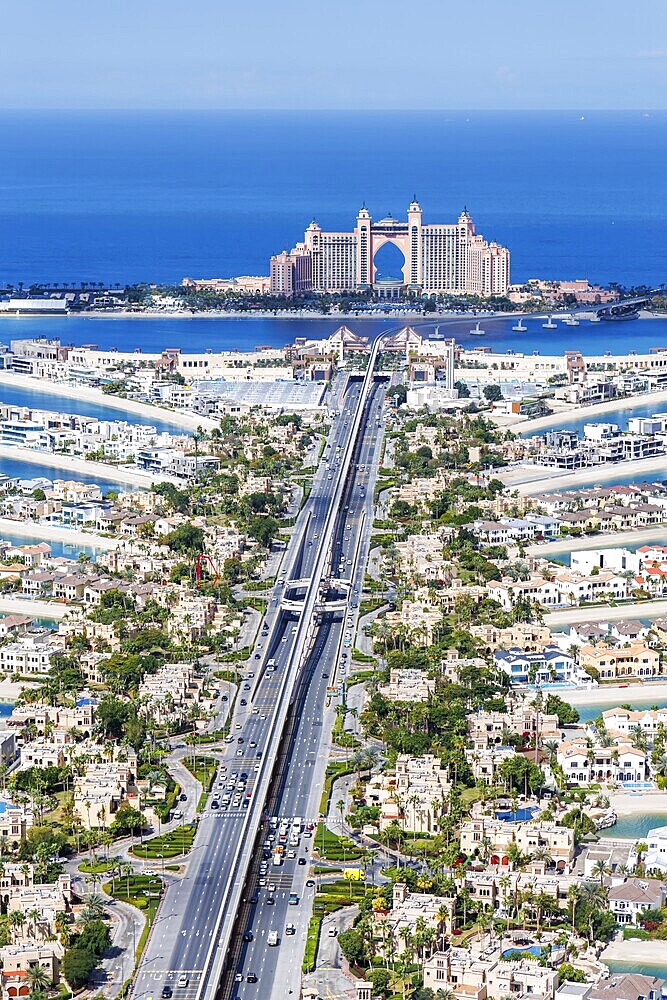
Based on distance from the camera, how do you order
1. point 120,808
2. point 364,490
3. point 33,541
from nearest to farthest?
1. point 120,808
2. point 33,541
3. point 364,490

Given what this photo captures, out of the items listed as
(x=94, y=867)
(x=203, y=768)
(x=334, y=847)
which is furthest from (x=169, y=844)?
(x=203, y=768)

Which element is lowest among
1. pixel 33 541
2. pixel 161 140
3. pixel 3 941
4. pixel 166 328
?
pixel 3 941

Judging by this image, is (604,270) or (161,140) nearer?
(604,270)

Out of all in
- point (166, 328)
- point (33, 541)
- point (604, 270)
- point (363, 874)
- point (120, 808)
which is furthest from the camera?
point (604, 270)

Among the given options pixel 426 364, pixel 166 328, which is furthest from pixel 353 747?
pixel 166 328

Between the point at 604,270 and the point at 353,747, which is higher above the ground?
the point at 604,270

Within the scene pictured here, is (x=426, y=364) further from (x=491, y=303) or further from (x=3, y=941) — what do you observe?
(x=3, y=941)

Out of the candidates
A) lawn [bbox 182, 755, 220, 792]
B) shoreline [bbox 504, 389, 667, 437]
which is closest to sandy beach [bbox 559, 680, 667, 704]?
lawn [bbox 182, 755, 220, 792]

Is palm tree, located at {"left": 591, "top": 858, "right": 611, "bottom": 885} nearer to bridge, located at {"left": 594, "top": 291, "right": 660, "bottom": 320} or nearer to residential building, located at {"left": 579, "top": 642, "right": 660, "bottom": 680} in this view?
residential building, located at {"left": 579, "top": 642, "right": 660, "bottom": 680}
